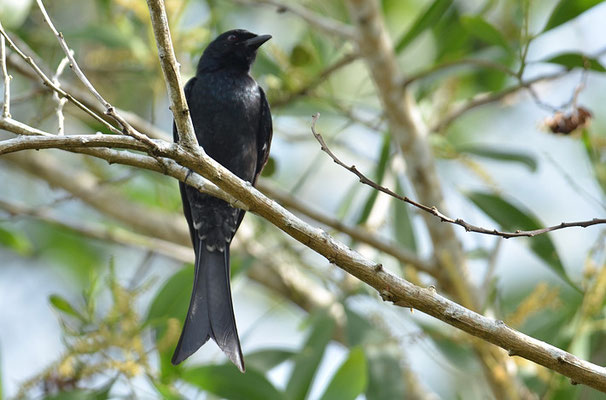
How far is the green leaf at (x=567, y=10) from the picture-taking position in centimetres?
311

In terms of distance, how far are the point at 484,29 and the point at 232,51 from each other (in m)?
1.11

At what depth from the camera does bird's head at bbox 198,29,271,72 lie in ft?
11.8

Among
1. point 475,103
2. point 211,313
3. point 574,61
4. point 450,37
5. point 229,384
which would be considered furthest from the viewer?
point 450,37

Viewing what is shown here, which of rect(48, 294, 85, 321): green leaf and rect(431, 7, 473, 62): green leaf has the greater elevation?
rect(431, 7, 473, 62): green leaf

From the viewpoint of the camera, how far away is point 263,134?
3.51 meters

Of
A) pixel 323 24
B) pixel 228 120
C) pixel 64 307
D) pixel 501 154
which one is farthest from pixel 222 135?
pixel 501 154

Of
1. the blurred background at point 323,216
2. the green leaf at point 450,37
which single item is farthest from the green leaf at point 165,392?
the green leaf at point 450,37

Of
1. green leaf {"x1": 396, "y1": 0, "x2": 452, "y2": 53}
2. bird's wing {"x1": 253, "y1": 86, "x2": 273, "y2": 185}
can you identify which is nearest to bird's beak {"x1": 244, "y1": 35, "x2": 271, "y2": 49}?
bird's wing {"x1": 253, "y1": 86, "x2": 273, "y2": 185}

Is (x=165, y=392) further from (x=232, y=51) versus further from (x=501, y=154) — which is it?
(x=501, y=154)

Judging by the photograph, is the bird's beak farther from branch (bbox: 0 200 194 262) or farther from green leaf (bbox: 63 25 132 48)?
branch (bbox: 0 200 194 262)

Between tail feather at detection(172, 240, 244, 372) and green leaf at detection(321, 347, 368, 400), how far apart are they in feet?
1.66

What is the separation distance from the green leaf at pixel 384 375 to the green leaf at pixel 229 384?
0.58 metres

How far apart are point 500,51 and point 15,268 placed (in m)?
4.04

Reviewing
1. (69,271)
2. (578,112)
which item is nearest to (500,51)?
(578,112)
